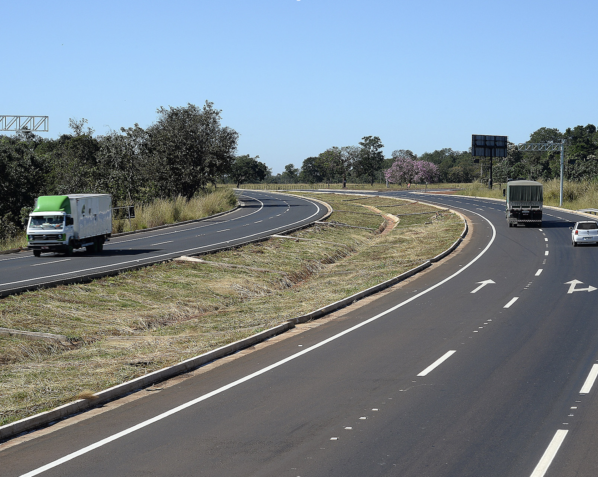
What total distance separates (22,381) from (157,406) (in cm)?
328

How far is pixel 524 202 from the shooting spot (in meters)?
48.7

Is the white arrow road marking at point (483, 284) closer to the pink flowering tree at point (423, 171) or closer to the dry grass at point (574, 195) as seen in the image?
the dry grass at point (574, 195)

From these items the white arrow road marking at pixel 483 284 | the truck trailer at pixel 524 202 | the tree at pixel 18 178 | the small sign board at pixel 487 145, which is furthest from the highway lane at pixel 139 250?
the small sign board at pixel 487 145

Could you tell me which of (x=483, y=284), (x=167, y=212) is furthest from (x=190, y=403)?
(x=167, y=212)

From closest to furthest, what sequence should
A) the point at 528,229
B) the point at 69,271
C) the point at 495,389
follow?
the point at 495,389 → the point at 69,271 → the point at 528,229

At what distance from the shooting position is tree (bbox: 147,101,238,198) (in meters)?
63.1

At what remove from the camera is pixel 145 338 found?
16.3m

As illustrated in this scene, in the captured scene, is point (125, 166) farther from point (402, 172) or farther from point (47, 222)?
point (402, 172)

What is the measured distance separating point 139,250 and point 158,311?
13.3m

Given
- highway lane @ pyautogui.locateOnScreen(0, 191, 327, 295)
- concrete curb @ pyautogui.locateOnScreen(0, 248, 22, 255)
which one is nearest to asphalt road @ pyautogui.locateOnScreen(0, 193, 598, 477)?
highway lane @ pyautogui.locateOnScreen(0, 191, 327, 295)

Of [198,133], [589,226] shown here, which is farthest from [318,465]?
[198,133]

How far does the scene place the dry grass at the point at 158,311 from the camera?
12211mm

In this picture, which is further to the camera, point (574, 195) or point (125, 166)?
point (574, 195)

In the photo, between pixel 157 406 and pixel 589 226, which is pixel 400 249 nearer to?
pixel 589 226
